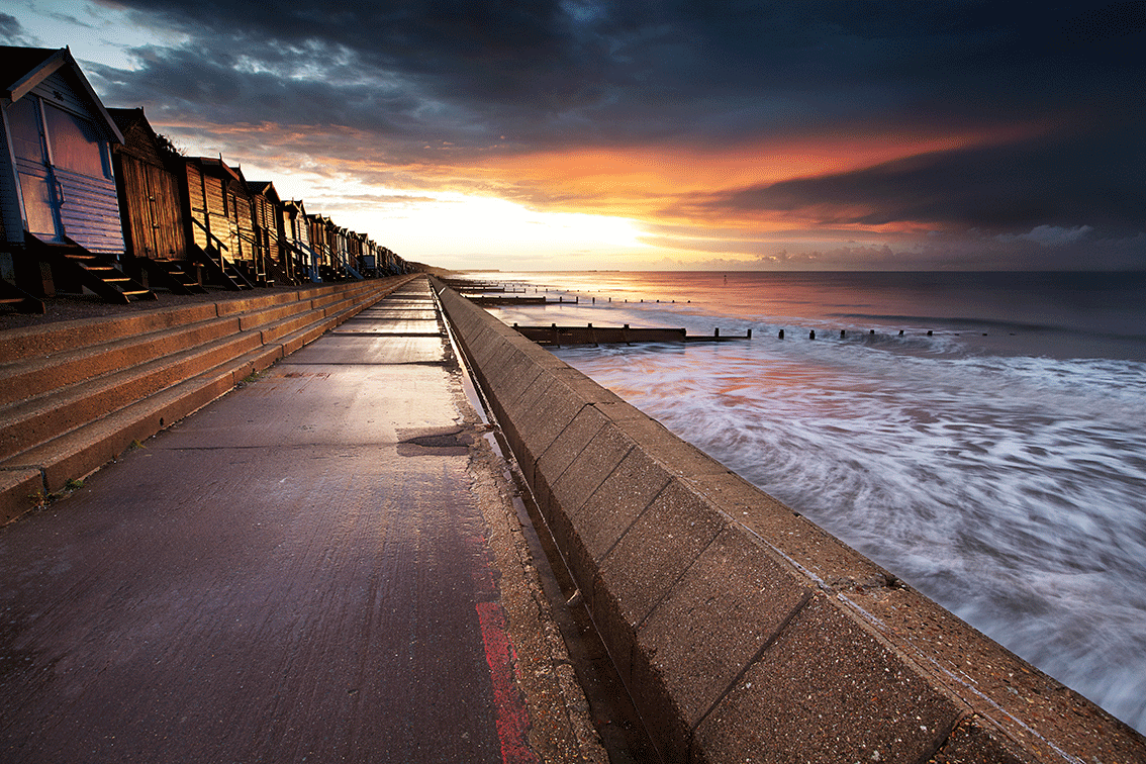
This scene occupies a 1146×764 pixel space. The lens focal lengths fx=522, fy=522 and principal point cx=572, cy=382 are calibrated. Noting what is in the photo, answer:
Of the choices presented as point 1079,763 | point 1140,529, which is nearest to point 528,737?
point 1079,763

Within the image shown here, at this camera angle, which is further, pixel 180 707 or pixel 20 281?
pixel 20 281

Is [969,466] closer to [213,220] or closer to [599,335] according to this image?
[599,335]

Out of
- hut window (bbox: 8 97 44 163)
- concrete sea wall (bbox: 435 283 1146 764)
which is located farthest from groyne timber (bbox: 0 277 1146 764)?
hut window (bbox: 8 97 44 163)

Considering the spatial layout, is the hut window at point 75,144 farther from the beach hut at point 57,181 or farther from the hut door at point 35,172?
the hut door at point 35,172

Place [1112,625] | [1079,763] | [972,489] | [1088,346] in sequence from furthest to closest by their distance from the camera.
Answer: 1. [1088,346]
2. [972,489]
3. [1112,625]
4. [1079,763]

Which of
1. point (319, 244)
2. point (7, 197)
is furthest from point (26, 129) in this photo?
point (319, 244)

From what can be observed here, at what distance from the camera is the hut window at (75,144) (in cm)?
1198

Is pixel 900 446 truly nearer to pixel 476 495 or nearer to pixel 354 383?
pixel 476 495

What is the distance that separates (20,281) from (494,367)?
10212 millimetres

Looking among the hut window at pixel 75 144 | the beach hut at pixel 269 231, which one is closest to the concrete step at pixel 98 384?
the hut window at pixel 75 144

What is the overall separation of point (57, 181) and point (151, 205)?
4682 mm

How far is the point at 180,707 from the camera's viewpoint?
213cm

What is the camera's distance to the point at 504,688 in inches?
92.4

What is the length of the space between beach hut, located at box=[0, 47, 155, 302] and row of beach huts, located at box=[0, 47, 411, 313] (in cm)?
2
